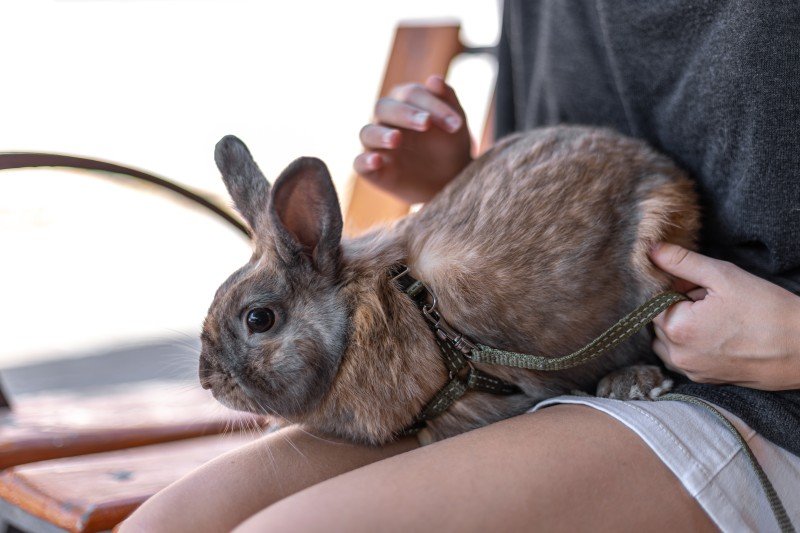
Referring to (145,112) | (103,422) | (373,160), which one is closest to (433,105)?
(373,160)

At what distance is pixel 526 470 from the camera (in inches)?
41.7

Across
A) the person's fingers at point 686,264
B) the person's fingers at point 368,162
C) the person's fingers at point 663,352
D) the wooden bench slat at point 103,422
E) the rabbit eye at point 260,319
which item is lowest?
the wooden bench slat at point 103,422

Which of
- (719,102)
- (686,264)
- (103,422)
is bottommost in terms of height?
(103,422)

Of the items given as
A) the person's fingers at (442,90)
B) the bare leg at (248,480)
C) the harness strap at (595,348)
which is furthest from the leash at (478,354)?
the person's fingers at (442,90)

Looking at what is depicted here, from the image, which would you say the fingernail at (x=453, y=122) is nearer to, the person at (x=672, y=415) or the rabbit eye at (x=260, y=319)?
the person at (x=672, y=415)

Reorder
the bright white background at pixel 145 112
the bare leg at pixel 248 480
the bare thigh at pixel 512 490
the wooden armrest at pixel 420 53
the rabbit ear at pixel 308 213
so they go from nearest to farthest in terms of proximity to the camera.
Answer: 1. the bare thigh at pixel 512 490
2. the bare leg at pixel 248 480
3. the rabbit ear at pixel 308 213
4. the wooden armrest at pixel 420 53
5. the bright white background at pixel 145 112

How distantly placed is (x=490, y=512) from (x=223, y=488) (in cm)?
41

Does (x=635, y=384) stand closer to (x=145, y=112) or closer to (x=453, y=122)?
(x=453, y=122)

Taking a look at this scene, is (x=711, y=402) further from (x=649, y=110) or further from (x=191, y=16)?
(x=191, y=16)

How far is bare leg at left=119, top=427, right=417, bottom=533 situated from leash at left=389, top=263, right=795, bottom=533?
0.11m

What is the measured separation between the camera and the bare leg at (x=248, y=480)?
115 centimetres

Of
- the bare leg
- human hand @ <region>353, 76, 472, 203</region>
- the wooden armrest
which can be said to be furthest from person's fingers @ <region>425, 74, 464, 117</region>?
the bare leg

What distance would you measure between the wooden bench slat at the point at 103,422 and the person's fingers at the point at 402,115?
63 cm

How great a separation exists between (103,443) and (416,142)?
0.85 metres
